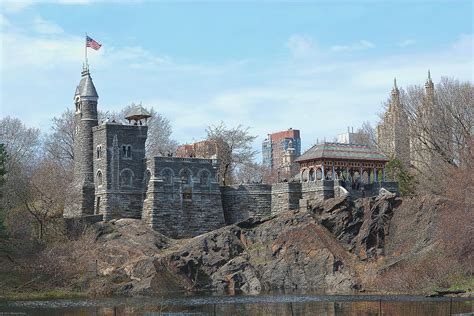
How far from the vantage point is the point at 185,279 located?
229 ft

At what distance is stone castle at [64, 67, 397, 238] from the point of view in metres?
79.1

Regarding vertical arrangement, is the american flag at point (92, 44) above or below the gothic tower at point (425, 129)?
above

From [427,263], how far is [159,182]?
23955 mm

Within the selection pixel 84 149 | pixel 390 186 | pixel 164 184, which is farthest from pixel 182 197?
pixel 390 186

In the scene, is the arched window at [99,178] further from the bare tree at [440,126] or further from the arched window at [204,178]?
the bare tree at [440,126]

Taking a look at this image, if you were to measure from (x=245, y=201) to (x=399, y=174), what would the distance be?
15.2 m

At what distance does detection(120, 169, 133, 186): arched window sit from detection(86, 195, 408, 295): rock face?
3917 mm

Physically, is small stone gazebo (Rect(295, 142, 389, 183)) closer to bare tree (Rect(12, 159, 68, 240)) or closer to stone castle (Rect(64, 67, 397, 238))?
stone castle (Rect(64, 67, 397, 238))

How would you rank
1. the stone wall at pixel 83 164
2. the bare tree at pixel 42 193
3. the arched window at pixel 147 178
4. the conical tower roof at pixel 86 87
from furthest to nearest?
1. the conical tower roof at pixel 86 87
2. the stone wall at pixel 83 164
3. the arched window at pixel 147 178
4. the bare tree at pixel 42 193

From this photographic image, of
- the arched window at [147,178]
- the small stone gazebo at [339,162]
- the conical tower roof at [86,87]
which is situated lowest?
the arched window at [147,178]

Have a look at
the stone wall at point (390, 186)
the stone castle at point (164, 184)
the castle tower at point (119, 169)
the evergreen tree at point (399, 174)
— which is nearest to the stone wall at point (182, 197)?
the stone castle at point (164, 184)

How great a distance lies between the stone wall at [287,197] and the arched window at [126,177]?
1215 centimetres

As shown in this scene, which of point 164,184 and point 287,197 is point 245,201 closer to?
point 287,197

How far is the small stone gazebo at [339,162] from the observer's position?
81375 mm
